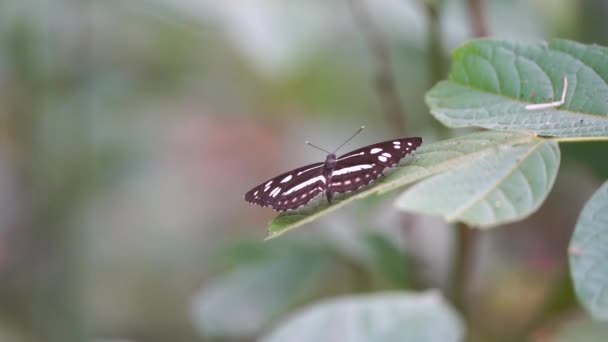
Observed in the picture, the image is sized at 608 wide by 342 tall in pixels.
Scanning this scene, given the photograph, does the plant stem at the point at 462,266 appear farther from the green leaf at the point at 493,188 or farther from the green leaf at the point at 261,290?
the green leaf at the point at 493,188

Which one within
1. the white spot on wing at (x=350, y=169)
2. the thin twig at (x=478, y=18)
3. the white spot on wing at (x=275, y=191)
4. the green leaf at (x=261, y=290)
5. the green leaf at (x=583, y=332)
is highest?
the thin twig at (x=478, y=18)

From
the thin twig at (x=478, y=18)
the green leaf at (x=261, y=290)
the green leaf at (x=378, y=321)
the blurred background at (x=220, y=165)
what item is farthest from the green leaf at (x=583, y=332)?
the thin twig at (x=478, y=18)

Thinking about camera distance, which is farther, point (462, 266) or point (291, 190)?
point (462, 266)

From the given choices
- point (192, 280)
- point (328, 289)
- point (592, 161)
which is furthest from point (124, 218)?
point (592, 161)

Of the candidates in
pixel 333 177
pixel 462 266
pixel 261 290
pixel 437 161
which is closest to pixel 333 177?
pixel 333 177

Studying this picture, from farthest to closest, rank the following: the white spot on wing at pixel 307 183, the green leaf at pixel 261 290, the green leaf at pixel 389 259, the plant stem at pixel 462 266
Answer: the green leaf at pixel 261 290 → the green leaf at pixel 389 259 → the plant stem at pixel 462 266 → the white spot on wing at pixel 307 183

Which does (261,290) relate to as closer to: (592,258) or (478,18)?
(478,18)

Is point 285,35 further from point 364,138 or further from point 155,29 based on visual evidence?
point 155,29
